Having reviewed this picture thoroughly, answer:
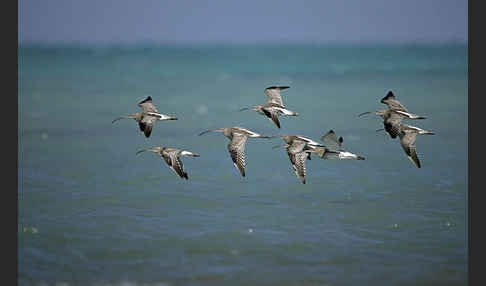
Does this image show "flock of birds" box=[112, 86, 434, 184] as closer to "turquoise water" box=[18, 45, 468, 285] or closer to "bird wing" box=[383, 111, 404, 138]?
"bird wing" box=[383, 111, 404, 138]

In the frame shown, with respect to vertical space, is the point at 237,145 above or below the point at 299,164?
above

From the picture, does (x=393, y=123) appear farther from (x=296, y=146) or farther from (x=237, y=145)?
(x=237, y=145)

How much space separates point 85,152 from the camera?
76.9 ft

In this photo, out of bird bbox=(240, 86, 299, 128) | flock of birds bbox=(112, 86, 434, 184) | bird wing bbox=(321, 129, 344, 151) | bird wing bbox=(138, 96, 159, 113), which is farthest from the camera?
bird wing bbox=(138, 96, 159, 113)

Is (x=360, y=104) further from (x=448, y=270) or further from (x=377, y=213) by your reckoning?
(x=448, y=270)

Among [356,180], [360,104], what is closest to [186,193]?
[356,180]

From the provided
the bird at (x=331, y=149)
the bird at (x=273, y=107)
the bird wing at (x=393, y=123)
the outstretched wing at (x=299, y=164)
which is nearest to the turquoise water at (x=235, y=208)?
the outstretched wing at (x=299, y=164)

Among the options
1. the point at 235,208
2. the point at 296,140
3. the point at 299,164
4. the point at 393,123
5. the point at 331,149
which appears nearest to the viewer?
the point at 299,164

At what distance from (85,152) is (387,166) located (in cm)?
875

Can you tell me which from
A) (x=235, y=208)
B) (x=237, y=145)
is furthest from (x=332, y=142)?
(x=235, y=208)

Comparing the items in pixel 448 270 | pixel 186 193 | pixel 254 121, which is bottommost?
pixel 448 270

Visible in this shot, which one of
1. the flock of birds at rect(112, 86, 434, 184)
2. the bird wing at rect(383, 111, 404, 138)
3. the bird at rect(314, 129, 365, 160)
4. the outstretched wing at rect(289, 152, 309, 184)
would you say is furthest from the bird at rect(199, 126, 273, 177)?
the bird wing at rect(383, 111, 404, 138)

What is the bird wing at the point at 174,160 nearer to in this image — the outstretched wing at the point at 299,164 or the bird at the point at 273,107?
the bird at the point at 273,107

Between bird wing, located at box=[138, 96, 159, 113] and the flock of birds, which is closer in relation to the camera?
the flock of birds
